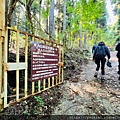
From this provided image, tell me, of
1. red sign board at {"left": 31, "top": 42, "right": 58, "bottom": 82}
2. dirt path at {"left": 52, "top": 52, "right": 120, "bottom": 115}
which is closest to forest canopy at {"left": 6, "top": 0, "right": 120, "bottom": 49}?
red sign board at {"left": 31, "top": 42, "right": 58, "bottom": 82}

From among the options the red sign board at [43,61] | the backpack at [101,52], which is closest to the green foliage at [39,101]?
the red sign board at [43,61]

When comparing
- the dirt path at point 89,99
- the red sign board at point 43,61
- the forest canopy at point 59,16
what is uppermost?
the forest canopy at point 59,16

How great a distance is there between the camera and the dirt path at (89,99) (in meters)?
5.07

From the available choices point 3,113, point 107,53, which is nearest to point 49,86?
point 3,113

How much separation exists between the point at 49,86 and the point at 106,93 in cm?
234

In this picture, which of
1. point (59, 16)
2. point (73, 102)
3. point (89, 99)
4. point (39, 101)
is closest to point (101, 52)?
point (89, 99)

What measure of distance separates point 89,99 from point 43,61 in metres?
2.14

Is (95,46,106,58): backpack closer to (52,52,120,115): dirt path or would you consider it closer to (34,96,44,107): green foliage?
(52,52,120,115): dirt path

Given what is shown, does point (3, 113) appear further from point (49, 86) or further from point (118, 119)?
point (118, 119)

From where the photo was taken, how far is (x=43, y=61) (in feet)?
17.6

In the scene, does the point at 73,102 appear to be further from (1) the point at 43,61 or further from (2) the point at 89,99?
(1) the point at 43,61

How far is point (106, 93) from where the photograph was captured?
21.8ft

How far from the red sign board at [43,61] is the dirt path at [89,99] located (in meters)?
1.04

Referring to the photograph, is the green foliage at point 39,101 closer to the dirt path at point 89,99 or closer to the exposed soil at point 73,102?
the exposed soil at point 73,102
